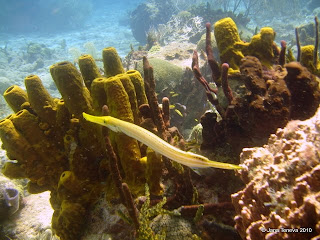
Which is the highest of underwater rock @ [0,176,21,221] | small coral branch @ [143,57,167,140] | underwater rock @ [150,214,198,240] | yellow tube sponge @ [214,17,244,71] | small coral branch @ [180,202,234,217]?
yellow tube sponge @ [214,17,244,71]

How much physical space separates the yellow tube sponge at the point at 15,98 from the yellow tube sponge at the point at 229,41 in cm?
343

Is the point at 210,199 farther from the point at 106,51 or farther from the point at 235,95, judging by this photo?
the point at 106,51

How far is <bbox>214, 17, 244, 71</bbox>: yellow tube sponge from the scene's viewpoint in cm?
341

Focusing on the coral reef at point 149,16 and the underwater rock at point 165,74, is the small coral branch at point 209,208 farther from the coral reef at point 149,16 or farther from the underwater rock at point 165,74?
the coral reef at point 149,16

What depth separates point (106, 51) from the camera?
10.5 feet

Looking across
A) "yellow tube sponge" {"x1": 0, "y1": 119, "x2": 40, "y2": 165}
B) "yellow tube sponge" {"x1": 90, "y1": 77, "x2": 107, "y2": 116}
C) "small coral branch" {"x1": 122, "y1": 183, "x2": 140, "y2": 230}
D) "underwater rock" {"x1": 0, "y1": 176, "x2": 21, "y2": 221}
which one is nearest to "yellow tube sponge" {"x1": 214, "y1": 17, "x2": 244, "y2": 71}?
"yellow tube sponge" {"x1": 90, "y1": 77, "x2": 107, "y2": 116}

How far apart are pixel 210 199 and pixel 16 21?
49.2 metres

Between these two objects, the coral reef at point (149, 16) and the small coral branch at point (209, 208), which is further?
the coral reef at point (149, 16)

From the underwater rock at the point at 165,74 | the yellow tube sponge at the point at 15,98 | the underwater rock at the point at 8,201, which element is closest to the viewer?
the yellow tube sponge at the point at 15,98

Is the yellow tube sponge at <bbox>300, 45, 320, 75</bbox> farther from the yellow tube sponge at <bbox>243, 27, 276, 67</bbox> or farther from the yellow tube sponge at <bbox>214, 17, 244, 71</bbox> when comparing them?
the yellow tube sponge at <bbox>214, 17, 244, 71</bbox>

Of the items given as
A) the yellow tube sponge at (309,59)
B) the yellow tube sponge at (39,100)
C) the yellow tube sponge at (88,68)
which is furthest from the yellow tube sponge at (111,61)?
the yellow tube sponge at (309,59)

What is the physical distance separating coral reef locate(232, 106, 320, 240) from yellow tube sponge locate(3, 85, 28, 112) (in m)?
3.54

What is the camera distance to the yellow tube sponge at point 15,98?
11.1ft

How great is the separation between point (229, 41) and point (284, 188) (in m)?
2.47
